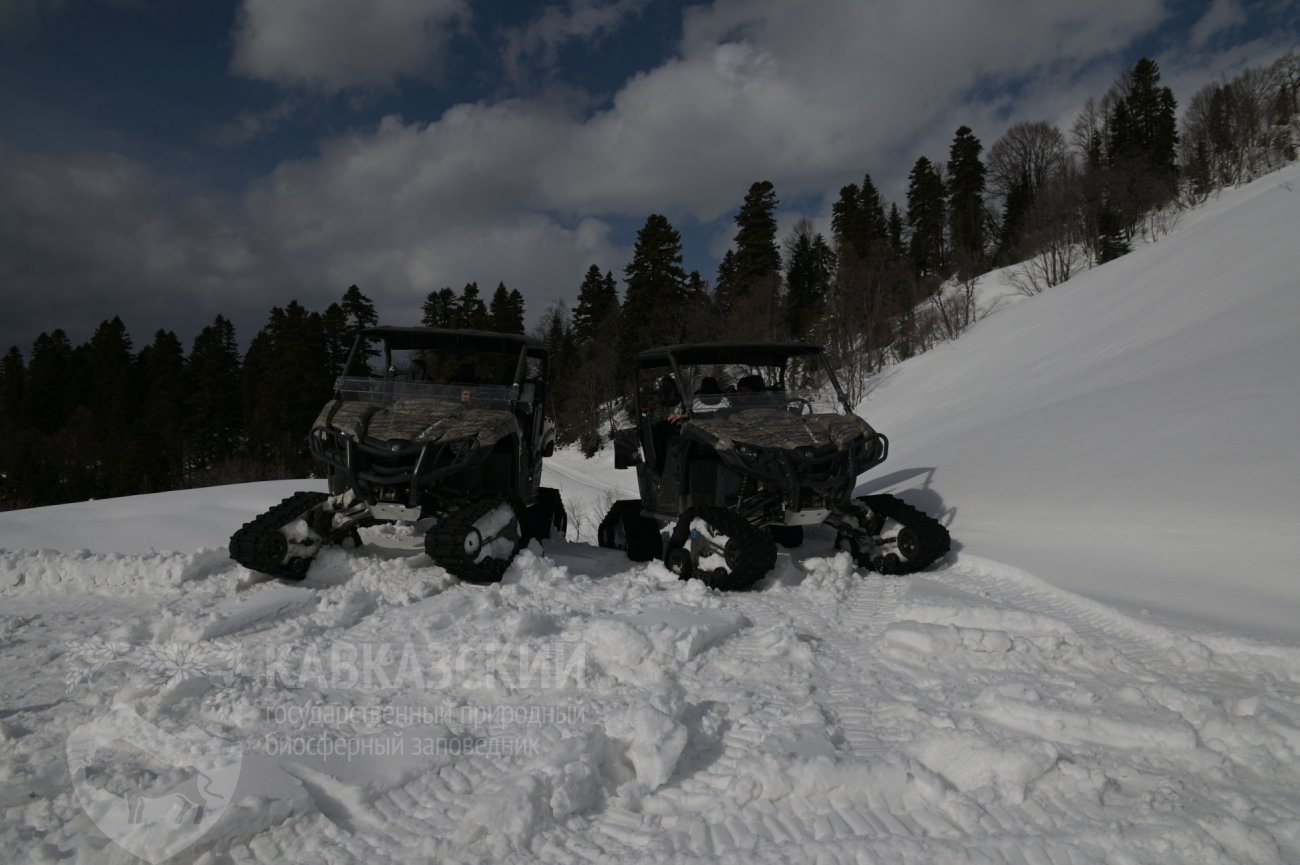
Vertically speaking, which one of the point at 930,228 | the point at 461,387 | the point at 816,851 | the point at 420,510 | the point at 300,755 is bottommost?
the point at 816,851

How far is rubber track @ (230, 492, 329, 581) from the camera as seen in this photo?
4.86 metres

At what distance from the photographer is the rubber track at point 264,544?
15.9ft

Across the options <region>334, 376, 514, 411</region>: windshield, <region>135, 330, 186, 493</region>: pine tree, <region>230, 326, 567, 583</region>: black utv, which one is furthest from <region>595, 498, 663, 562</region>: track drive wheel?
<region>135, 330, 186, 493</region>: pine tree

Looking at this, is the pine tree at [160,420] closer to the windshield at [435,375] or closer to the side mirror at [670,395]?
the windshield at [435,375]

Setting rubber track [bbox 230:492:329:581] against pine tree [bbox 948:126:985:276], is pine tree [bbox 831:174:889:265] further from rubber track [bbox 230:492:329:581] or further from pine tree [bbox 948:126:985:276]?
rubber track [bbox 230:492:329:581]

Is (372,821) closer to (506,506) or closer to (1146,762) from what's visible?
(1146,762)

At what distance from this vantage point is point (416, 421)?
18.6ft

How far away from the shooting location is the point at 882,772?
8.35 ft

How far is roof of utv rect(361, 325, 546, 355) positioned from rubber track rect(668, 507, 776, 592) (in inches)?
111

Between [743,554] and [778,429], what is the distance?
4.36 ft

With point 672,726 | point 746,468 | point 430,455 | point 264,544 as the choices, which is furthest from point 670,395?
point 672,726

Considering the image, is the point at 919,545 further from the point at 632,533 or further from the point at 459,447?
the point at 459,447

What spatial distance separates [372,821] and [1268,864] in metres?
2.67

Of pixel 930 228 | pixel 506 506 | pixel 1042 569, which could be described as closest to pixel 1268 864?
pixel 1042 569
